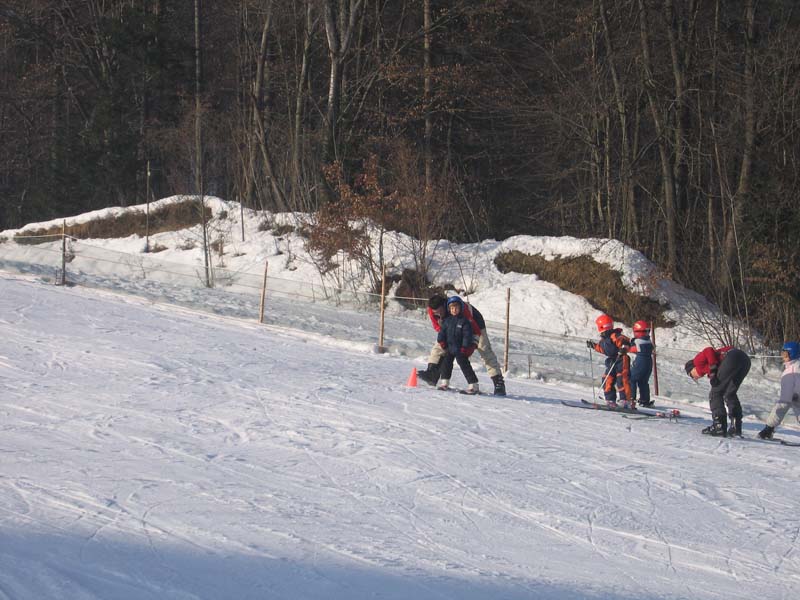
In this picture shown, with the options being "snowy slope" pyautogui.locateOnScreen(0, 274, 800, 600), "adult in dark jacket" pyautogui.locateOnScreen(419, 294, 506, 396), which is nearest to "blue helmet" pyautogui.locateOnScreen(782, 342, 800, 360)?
"snowy slope" pyautogui.locateOnScreen(0, 274, 800, 600)

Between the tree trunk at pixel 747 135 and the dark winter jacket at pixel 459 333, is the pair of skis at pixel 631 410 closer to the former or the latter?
the dark winter jacket at pixel 459 333

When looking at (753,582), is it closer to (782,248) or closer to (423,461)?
(423,461)

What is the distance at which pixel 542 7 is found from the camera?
3441cm

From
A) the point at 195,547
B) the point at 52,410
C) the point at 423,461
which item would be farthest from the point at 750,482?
the point at 52,410

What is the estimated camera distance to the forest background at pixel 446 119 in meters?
26.4

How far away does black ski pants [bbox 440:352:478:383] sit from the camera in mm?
14008

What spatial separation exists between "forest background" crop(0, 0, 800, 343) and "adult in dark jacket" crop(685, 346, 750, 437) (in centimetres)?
1114

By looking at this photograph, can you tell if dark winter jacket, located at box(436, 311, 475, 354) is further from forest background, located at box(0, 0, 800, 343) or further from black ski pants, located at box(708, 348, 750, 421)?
forest background, located at box(0, 0, 800, 343)

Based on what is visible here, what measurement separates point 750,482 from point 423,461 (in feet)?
11.7

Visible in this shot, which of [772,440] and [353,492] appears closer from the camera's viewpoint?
[353,492]

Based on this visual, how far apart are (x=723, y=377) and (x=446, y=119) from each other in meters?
27.2

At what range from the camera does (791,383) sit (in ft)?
39.1

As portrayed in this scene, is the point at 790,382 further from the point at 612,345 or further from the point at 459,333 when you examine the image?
Answer: the point at 459,333

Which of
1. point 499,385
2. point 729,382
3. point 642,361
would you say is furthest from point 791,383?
point 499,385
